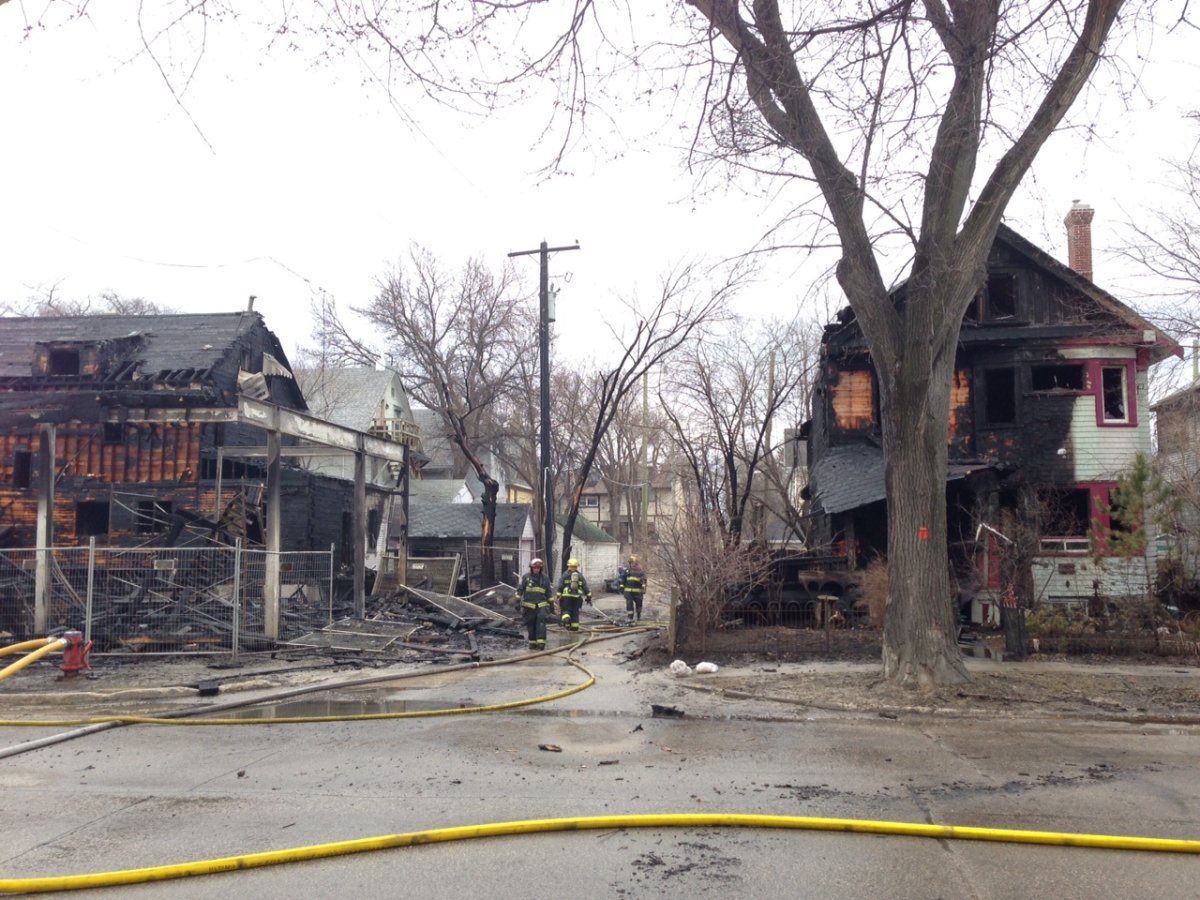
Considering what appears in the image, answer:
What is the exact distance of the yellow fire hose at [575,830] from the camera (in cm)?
499

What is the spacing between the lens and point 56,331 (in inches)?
951

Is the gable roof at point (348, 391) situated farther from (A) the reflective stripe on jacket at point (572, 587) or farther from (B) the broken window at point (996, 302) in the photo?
(B) the broken window at point (996, 302)

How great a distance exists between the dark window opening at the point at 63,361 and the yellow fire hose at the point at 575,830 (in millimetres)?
19696

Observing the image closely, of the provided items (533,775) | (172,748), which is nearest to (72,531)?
(172,748)

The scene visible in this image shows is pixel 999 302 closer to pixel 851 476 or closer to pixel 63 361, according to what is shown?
pixel 851 476

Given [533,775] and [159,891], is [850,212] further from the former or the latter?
[159,891]

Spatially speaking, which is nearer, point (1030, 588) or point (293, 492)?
point (1030, 588)

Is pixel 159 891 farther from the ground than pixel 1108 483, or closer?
closer

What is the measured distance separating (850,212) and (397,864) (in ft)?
29.3

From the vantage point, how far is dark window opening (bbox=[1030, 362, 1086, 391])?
23234 millimetres

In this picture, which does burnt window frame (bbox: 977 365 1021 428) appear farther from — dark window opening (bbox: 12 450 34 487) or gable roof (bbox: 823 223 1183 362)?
dark window opening (bbox: 12 450 34 487)

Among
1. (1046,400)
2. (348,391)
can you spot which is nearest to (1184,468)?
(1046,400)

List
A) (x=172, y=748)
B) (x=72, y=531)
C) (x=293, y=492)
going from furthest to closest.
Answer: (x=293, y=492)
(x=72, y=531)
(x=172, y=748)

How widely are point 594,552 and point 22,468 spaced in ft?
86.2
